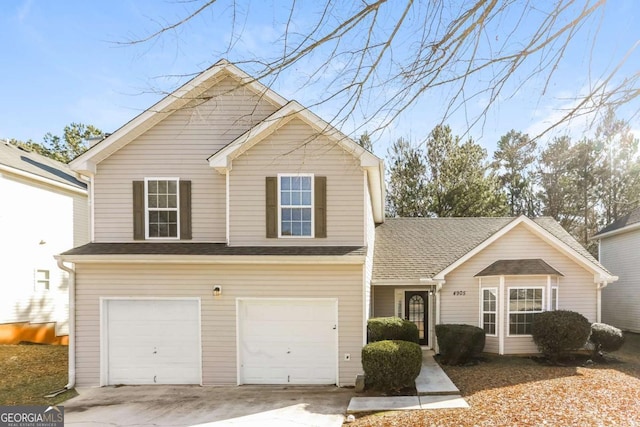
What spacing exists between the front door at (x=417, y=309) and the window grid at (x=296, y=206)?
567 cm

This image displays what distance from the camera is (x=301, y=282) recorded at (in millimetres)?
10156

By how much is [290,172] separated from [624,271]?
1611 centimetres

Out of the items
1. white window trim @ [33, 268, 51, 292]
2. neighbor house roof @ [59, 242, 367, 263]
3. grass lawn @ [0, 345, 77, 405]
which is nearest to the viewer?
grass lawn @ [0, 345, 77, 405]

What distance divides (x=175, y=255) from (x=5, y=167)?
28.4ft

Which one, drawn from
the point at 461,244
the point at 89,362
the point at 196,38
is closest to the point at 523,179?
the point at 461,244

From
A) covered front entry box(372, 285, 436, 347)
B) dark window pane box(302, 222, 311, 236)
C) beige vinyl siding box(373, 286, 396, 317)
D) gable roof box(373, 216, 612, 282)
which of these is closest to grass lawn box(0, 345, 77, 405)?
dark window pane box(302, 222, 311, 236)

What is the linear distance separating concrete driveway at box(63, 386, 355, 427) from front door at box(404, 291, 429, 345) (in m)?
5.31

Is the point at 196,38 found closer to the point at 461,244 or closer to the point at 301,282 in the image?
the point at 301,282

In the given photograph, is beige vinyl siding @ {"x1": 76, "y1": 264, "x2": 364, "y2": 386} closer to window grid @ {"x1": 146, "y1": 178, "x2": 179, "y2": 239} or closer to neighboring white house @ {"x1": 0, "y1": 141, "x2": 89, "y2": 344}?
window grid @ {"x1": 146, "y1": 178, "x2": 179, "y2": 239}

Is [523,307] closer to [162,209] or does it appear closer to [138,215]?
[162,209]

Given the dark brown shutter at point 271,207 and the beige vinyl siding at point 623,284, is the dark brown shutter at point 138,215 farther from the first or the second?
the beige vinyl siding at point 623,284

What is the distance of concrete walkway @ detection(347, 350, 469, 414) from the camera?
26.4 ft

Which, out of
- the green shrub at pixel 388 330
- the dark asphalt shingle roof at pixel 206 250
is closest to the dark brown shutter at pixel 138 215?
the dark asphalt shingle roof at pixel 206 250

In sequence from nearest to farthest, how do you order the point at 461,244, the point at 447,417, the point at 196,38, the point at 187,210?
the point at 196,38 < the point at 447,417 < the point at 187,210 < the point at 461,244
